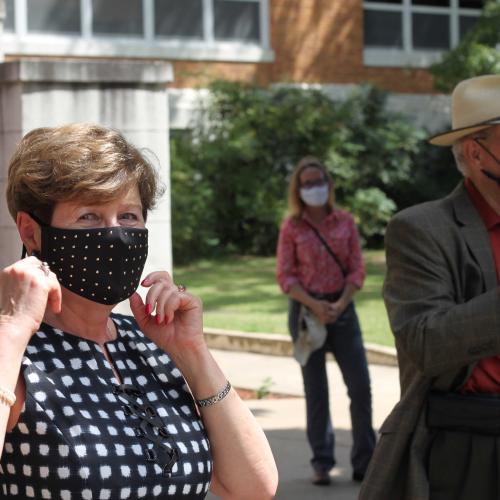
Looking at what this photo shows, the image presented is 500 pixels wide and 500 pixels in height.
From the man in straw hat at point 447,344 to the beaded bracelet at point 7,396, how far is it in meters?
1.45

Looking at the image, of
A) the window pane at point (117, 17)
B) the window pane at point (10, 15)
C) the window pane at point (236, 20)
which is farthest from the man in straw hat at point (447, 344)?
the window pane at point (236, 20)

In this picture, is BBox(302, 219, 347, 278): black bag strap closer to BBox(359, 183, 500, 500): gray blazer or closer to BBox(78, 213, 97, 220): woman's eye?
BBox(359, 183, 500, 500): gray blazer

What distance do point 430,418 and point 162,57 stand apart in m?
18.9

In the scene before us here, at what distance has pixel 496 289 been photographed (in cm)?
357

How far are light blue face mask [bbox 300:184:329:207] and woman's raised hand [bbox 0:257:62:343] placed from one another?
5.23 m

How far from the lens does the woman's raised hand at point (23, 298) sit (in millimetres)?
2611

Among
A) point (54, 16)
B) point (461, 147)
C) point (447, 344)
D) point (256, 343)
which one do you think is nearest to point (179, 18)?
point (54, 16)

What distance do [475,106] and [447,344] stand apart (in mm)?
829

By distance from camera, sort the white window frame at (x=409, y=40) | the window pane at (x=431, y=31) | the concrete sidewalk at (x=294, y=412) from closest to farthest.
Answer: the concrete sidewalk at (x=294, y=412) → the white window frame at (x=409, y=40) → the window pane at (x=431, y=31)

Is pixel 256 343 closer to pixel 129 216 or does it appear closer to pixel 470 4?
pixel 129 216

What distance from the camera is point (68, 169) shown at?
9.34 ft

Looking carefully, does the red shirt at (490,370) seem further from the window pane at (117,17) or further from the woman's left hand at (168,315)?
the window pane at (117,17)

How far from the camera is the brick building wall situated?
2327 centimetres

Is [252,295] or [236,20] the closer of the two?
[252,295]
